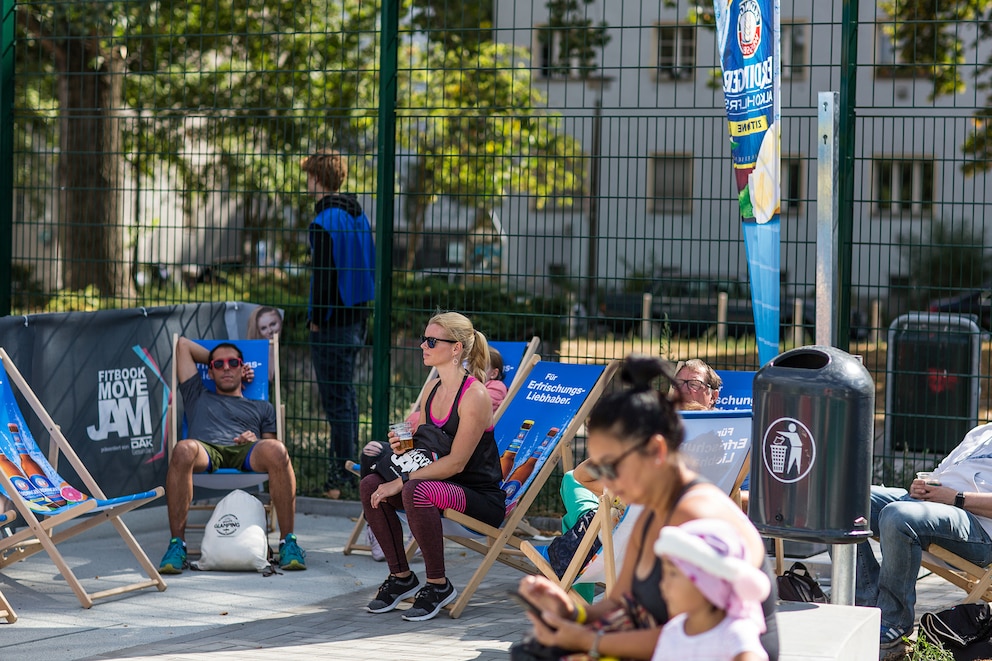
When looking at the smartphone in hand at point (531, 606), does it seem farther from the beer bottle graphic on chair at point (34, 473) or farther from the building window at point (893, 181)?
the building window at point (893, 181)

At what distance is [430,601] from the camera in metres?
6.00

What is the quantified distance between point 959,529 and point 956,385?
411 centimetres

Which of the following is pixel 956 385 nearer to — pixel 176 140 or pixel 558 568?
pixel 558 568

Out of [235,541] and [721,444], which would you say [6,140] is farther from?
[721,444]

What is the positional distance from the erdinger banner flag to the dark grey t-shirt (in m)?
3.25

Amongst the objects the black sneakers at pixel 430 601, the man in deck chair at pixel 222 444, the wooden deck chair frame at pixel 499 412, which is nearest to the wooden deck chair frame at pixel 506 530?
the black sneakers at pixel 430 601

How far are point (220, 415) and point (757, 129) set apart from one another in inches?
145

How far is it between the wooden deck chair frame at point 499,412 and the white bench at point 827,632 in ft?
8.98

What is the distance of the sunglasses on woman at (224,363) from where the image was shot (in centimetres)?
773

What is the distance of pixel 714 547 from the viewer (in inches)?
110

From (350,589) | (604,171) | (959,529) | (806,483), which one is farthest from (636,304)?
(806,483)

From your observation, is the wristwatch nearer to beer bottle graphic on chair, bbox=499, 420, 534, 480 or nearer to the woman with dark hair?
the woman with dark hair

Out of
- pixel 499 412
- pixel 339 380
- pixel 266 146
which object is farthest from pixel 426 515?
pixel 266 146

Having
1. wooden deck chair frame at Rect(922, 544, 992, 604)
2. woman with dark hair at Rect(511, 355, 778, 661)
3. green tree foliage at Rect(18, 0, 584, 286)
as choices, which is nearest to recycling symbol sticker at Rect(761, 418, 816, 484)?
wooden deck chair frame at Rect(922, 544, 992, 604)
